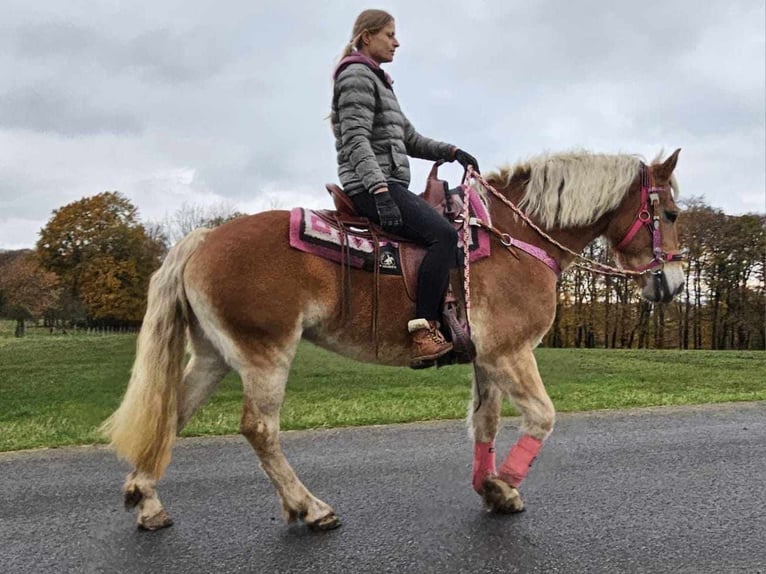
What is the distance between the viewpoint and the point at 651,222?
182 inches

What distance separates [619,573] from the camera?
3.22m

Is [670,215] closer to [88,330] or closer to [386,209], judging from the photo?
[386,209]

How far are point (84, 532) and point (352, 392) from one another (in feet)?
Answer: 27.5

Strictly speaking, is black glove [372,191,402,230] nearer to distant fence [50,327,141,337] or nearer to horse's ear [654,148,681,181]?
horse's ear [654,148,681,181]

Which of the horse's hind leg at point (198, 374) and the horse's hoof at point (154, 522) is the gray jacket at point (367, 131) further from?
the horse's hoof at point (154, 522)

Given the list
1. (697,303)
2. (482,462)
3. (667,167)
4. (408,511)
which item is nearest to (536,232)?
(667,167)

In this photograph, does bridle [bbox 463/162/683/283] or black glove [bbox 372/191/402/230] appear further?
bridle [bbox 463/162/683/283]

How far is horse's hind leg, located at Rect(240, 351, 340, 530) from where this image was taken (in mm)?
3912

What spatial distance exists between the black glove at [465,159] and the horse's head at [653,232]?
1125 millimetres

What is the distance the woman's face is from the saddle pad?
119cm

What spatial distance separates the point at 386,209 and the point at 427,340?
89 centimetres

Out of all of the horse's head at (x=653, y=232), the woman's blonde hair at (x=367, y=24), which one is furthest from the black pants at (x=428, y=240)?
the horse's head at (x=653, y=232)

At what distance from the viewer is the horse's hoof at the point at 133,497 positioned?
158 inches

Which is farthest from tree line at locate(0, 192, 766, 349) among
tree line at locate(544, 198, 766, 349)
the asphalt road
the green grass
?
the asphalt road
